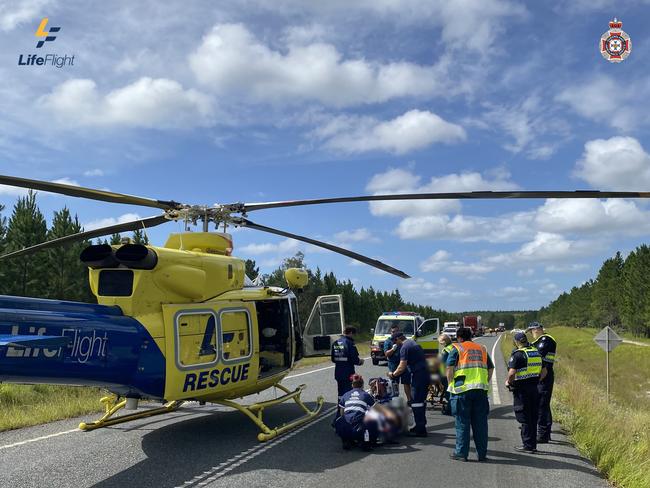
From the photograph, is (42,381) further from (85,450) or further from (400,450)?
(400,450)

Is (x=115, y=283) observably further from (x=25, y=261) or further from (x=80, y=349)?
(x=25, y=261)

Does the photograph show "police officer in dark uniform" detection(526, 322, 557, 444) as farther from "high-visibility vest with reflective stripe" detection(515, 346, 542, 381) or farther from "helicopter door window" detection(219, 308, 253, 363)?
"helicopter door window" detection(219, 308, 253, 363)

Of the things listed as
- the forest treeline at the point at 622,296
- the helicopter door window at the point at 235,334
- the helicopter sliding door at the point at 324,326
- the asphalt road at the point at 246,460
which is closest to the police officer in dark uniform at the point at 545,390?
the asphalt road at the point at 246,460

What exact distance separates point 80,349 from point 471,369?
5332mm

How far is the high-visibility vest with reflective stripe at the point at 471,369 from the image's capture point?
7867 mm

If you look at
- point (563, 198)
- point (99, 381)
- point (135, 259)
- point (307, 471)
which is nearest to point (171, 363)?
point (99, 381)

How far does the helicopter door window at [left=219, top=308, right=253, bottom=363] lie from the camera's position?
8.83 metres

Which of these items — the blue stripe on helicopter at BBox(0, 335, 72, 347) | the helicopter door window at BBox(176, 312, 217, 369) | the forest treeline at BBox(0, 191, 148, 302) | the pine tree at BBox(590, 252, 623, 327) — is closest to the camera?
the blue stripe on helicopter at BBox(0, 335, 72, 347)

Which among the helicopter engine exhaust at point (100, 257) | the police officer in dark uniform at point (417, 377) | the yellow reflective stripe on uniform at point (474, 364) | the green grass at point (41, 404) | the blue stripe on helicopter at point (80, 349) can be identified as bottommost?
the green grass at point (41, 404)

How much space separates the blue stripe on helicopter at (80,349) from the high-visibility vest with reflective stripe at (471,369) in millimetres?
4299

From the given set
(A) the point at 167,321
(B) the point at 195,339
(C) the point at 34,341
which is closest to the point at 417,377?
(B) the point at 195,339

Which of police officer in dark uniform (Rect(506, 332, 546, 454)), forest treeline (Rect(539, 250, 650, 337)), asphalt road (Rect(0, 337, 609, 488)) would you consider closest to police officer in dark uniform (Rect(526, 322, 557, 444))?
asphalt road (Rect(0, 337, 609, 488))

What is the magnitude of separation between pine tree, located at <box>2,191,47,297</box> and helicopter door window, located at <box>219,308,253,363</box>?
2812 centimetres

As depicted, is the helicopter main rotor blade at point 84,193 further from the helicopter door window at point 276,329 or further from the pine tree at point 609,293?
the pine tree at point 609,293
